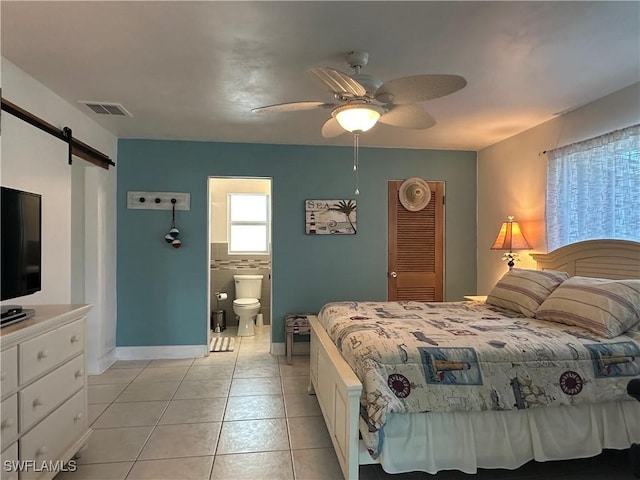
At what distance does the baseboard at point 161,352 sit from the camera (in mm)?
4348

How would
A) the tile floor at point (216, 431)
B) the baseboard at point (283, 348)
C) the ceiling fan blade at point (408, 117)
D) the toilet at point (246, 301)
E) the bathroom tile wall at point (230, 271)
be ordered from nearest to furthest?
the tile floor at point (216, 431), the ceiling fan blade at point (408, 117), the baseboard at point (283, 348), the toilet at point (246, 301), the bathroom tile wall at point (230, 271)

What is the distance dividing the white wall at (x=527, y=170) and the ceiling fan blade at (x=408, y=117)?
1564mm

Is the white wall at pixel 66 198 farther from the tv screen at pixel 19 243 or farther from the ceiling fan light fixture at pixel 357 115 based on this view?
the ceiling fan light fixture at pixel 357 115

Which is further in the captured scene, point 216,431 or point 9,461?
point 216,431

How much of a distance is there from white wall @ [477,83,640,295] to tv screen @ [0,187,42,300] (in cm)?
394

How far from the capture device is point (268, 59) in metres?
2.42

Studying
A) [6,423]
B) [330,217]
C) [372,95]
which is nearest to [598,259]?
[372,95]

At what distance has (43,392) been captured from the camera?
6.07 ft

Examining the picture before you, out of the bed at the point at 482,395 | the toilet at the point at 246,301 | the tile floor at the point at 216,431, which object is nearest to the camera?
the bed at the point at 482,395

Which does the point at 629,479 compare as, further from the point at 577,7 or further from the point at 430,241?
the point at 430,241

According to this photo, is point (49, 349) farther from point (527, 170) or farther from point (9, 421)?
point (527, 170)

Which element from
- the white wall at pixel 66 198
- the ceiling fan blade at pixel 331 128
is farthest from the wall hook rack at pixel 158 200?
the ceiling fan blade at pixel 331 128

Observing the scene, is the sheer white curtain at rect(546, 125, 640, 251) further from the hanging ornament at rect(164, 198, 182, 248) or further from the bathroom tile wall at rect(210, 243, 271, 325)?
the bathroom tile wall at rect(210, 243, 271, 325)

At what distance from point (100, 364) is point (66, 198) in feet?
5.80
